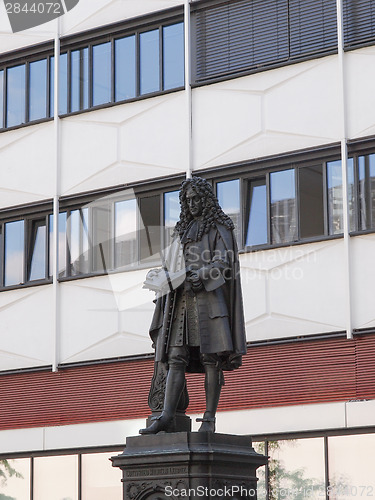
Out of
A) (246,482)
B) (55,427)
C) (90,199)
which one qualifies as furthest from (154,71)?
(246,482)

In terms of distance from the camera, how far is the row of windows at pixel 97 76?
26.6 m

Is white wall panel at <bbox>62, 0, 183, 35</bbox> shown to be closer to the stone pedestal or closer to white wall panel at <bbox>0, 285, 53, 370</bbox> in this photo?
white wall panel at <bbox>0, 285, 53, 370</bbox>

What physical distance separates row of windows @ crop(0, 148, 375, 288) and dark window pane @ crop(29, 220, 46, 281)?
22 mm

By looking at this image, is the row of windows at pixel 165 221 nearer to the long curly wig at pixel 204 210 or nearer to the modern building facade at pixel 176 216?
the modern building facade at pixel 176 216

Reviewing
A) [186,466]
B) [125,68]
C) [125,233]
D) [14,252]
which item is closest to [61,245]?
[14,252]

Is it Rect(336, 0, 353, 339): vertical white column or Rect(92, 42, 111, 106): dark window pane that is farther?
Rect(92, 42, 111, 106): dark window pane

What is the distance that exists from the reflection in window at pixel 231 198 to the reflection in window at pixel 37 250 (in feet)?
15.1

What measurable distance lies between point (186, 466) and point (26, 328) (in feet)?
46.9

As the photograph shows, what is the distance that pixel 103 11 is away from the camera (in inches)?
1091

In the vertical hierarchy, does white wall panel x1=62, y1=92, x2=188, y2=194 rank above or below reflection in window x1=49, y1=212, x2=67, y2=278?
above

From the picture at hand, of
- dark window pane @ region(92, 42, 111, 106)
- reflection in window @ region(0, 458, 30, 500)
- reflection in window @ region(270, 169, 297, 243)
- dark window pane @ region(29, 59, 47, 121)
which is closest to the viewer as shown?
reflection in window @ region(270, 169, 297, 243)

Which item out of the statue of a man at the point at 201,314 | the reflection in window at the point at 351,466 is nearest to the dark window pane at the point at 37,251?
the reflection in window at the point at 351,466

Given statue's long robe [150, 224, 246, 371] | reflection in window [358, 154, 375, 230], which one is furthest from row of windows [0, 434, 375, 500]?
statue's long robe [150, 224, 246, 371]

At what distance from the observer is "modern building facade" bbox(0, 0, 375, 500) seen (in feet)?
76.1
